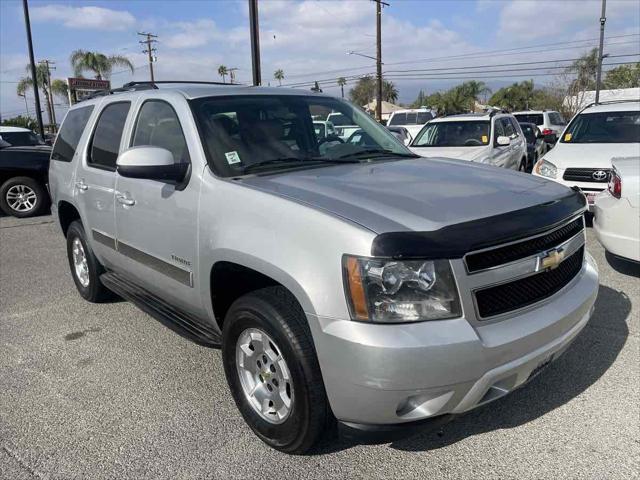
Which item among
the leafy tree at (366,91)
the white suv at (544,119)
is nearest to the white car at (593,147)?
the white suv at (544,119)

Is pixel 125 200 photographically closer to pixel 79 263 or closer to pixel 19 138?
pixel 79 263

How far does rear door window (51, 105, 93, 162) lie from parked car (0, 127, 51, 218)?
554cm

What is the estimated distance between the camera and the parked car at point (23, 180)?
10062 mm

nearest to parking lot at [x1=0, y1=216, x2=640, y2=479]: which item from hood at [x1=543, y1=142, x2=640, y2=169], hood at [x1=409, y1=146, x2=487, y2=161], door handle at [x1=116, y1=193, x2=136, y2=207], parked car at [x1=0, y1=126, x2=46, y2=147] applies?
door handle at [x1=116, y1=193, x2=136, y2=207]

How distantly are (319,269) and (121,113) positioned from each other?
8.67 feet

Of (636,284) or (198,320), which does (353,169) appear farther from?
(636,284)

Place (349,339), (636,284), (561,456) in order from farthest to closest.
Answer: (636,284) < (561,456) < (349,339)

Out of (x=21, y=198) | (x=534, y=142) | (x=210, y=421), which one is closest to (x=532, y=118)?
(x=534, y=142)

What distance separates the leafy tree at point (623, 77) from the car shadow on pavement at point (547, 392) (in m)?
51.4

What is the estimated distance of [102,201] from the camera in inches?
163

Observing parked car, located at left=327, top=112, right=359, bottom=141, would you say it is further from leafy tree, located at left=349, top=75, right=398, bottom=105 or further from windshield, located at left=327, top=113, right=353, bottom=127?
leafy tree, located at left=349, top=75, right=398, bottom=105

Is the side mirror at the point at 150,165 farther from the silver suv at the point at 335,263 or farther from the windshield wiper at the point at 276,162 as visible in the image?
the windshield wiper at the point at 276,162

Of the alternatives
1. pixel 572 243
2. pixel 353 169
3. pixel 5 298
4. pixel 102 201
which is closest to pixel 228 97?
pixel 353 169

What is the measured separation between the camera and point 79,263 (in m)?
5.18
